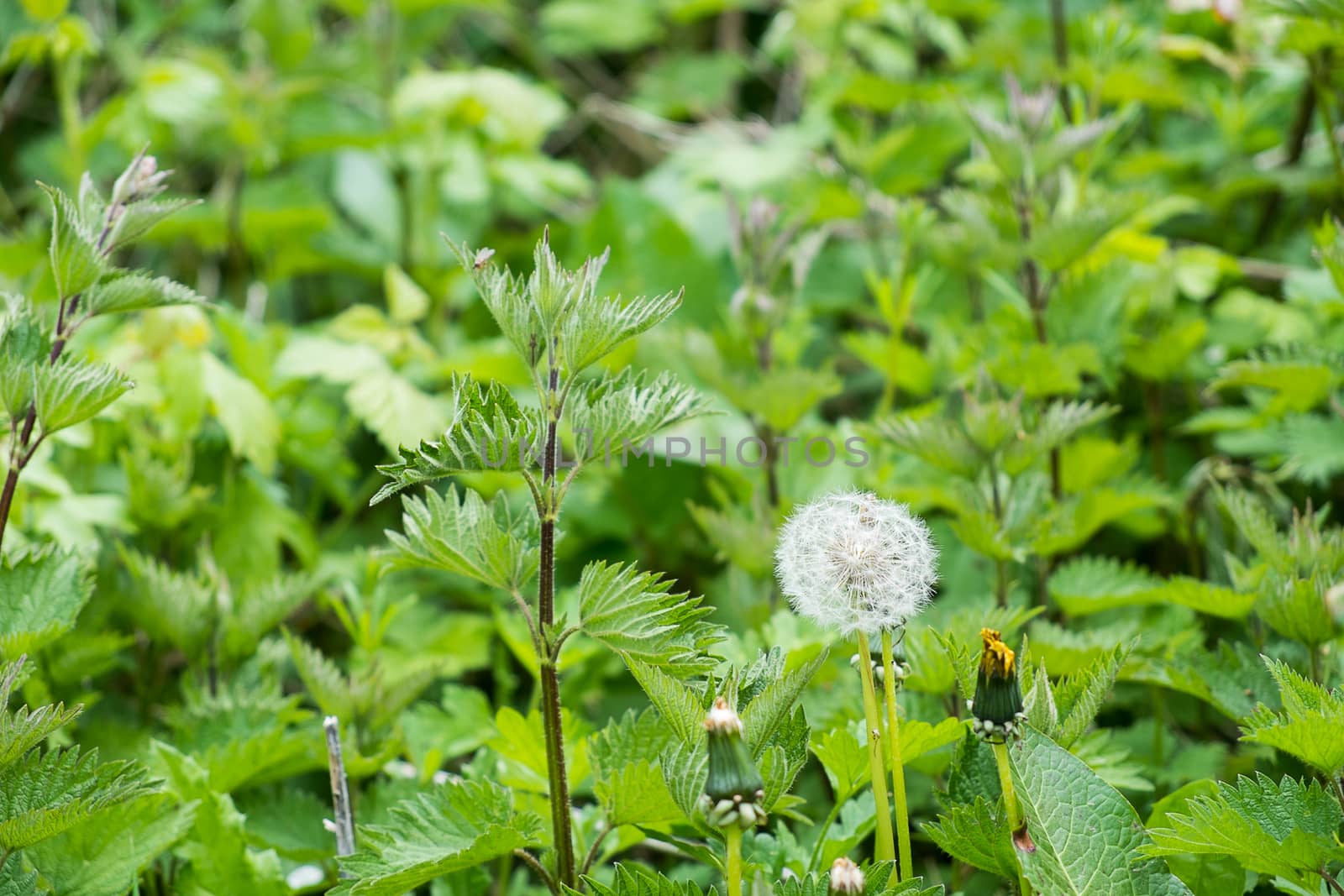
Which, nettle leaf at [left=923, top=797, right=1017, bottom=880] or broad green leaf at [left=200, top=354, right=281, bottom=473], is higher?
nettle leaf at [left=923, top=797, right=1017, bottom=880]

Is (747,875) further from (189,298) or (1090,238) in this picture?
(1090,238)

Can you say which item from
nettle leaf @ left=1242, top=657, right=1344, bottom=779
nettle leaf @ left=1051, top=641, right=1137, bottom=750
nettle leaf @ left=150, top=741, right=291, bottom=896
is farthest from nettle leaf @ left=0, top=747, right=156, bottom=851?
nettle leaf @ left=1242, top=657, right=1344, bottom=779

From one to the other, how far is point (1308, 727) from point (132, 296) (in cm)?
104

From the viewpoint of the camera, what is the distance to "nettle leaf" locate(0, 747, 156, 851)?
2.93 ft

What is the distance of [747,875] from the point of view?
0.97 m

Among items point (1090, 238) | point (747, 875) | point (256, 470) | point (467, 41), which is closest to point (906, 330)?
point (1090, 238)

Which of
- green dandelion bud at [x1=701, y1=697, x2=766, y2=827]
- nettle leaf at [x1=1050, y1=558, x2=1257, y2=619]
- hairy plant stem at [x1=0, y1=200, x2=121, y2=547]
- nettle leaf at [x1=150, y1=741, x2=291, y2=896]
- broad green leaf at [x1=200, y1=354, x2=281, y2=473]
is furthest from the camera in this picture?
broad green leaf at [x1=200, y1=354, x2=281, y2=473]

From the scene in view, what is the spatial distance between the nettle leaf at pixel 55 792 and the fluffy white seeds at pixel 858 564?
56 centimetres

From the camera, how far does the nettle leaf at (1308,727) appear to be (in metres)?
0.86

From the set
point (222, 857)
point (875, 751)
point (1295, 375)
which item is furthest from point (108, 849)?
point (1295, 375)

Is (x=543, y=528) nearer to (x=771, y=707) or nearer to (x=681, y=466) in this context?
(x=771, y=707)

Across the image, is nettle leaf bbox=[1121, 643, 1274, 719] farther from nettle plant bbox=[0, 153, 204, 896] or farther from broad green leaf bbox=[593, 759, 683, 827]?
nettle plant bbox=[0, 153, 204, 896]

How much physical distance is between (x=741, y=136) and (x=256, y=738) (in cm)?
186

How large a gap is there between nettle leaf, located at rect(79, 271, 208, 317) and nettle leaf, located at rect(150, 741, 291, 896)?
0.45 metres
